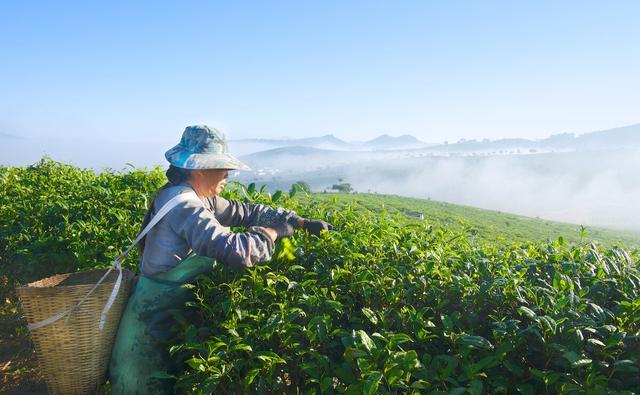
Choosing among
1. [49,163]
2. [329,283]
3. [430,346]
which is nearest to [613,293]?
[430,346]

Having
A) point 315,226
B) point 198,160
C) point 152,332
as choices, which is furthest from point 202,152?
point 152,332

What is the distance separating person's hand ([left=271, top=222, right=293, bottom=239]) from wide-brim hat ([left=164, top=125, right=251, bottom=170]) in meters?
0.52

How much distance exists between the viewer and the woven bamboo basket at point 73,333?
279cm

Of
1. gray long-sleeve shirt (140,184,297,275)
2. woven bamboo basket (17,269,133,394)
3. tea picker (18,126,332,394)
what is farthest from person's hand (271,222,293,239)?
woven bamboo basket (17,269,133,394)

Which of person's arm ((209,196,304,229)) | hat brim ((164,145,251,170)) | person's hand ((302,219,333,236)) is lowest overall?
person's hand ((302,219,333,236))

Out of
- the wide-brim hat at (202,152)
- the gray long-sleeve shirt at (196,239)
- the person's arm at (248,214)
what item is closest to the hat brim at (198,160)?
the wide-brim hat at (202,152)

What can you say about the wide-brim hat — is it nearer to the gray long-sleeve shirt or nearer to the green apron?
the gray long-sleeve shirt

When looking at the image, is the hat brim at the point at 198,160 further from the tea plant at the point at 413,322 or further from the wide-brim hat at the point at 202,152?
the tea plant at the point at 413,322

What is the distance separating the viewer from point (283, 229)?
304cm

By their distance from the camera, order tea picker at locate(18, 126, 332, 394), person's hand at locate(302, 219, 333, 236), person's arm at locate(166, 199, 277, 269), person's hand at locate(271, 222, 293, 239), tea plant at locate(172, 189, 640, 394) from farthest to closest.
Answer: person's hand at locate(302, 219, 333, 236)
person's hand at locate(271, 222, 293, 239)
tea picker at locate(18, 126, 332, 394)
person's arm at locate(166, 199, 277, 269)
tea plant at locate(172, 189, 640, 394)

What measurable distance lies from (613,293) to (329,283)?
1.67 metres

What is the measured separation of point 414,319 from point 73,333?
216cm

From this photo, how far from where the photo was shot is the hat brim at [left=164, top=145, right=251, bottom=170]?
3.07m

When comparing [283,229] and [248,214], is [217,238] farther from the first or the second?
[248,214]
